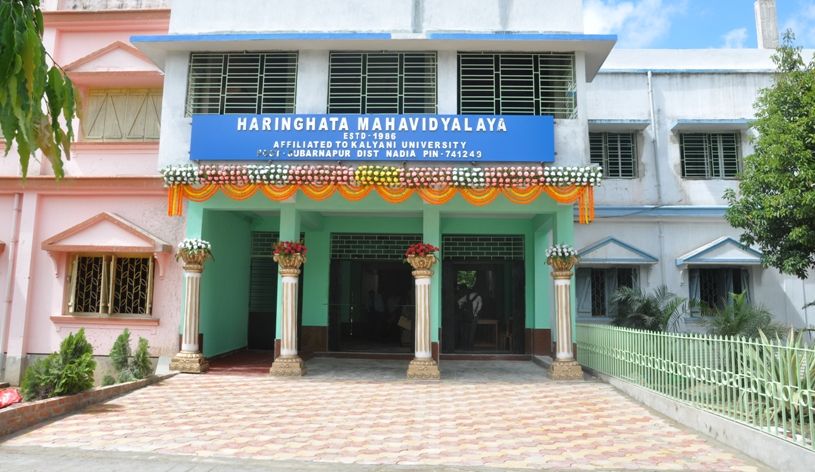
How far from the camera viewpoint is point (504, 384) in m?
9.40

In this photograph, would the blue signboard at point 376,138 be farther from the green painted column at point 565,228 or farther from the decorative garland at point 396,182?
the green painted column at point 565,228

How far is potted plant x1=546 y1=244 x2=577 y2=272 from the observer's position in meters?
9.80

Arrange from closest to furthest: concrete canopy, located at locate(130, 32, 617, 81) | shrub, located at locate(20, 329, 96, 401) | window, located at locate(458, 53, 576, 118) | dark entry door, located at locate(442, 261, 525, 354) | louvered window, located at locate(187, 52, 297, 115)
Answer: shrub, located at locate(20, 329, 96, 401)
concrete canopy, located at locate(130, 32, 617, 81)
window, located at locate(458, 53, 576, 118)
louvered window, located at locate(187, 52, 297, 115)
dark entry door, located at locate(442, 261, 525, 354)

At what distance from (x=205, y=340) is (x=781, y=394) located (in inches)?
374

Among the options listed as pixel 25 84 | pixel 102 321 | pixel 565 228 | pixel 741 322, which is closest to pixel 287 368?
pixel 102 321

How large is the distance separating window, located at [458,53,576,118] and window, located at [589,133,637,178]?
3.42m

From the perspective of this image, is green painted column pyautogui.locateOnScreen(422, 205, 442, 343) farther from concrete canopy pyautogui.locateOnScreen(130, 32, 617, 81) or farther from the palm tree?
the palm tree

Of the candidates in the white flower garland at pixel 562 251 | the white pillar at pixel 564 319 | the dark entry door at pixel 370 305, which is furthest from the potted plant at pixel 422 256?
the dark entry door at pixel 370 305

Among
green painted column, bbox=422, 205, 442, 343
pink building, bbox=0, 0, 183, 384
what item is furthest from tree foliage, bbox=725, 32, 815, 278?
pink building, bbox=0, 0, 183, 384

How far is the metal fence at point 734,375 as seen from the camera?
504 centimetres

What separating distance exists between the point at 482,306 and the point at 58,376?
840cm

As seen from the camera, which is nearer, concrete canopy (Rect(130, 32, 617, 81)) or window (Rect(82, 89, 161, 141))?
concrete canopy (Rect(130, 32, 617, 81))

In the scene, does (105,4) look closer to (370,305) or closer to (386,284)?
(386,284)

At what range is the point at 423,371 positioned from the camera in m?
9.64
